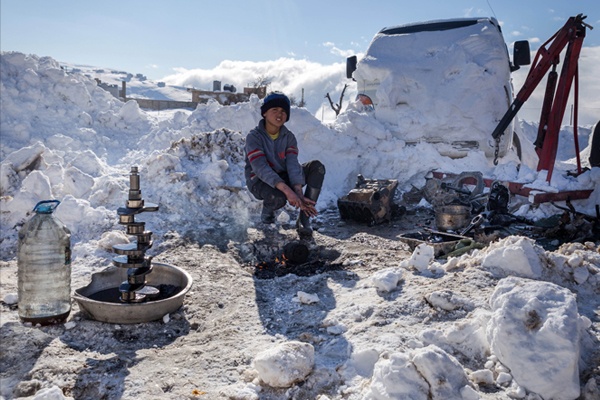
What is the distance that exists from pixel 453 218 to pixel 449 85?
5.29 m

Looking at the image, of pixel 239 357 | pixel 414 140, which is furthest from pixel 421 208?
pixel 239 357

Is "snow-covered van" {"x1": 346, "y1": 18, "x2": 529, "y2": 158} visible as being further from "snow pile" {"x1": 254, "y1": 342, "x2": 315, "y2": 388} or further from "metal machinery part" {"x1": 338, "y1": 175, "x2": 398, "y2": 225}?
"snow pile" {"x1": 254, "y1": 342, "x2": 315, "y2": 388}

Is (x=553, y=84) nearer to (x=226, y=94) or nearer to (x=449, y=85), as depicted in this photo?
(x=449, y=85)

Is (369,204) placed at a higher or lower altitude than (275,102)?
lower

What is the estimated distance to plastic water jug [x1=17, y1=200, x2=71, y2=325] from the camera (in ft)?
8.76

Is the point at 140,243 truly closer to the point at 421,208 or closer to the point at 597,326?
the point at 597,326

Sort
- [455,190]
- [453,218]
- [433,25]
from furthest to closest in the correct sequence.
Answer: [433,25]
[455,190]
[453,218]

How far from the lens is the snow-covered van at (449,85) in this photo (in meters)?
9.08

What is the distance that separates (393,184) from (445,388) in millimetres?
4602

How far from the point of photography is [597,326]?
7.92ft

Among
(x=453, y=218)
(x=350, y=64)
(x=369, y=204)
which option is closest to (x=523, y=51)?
(x=350, y=64)

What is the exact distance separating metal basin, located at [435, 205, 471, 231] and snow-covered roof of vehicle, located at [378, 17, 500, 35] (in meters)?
6.23

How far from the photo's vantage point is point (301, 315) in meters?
2.90

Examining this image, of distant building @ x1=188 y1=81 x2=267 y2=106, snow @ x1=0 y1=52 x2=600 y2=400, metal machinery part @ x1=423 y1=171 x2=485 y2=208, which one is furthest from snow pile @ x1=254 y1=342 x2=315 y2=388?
distant building @ x1=188 y1=81 x2=267 y2=106
